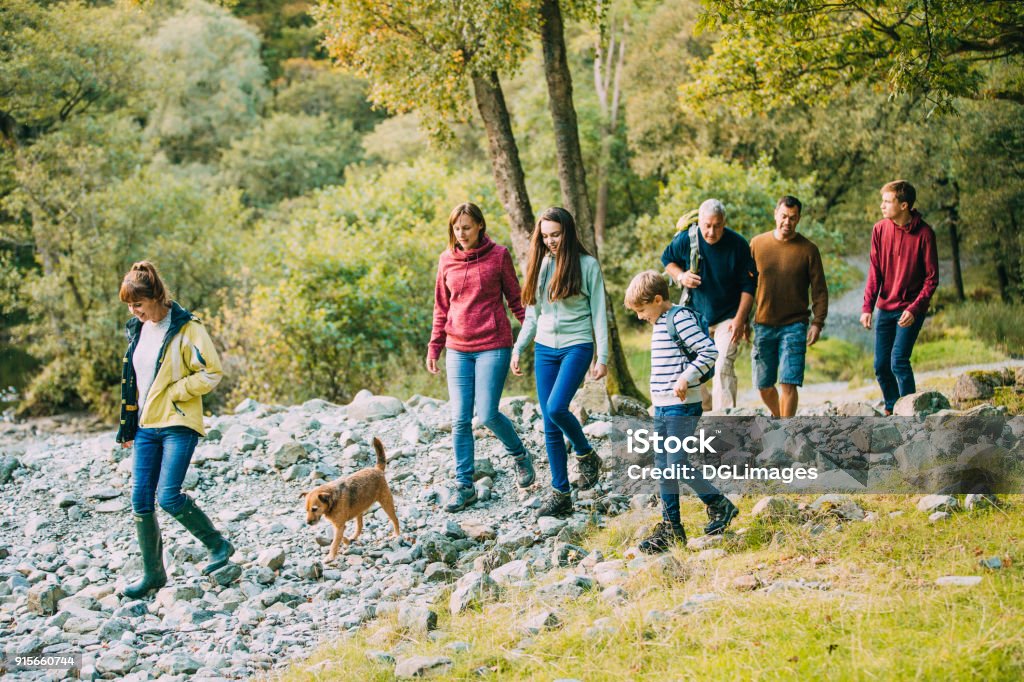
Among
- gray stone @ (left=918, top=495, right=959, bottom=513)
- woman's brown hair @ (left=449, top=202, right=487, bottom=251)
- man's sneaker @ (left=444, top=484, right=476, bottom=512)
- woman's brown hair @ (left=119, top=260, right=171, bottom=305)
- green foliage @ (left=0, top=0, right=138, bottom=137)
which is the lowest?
man's sneaker @ (left=444, top=484, right=476, bottom=512)

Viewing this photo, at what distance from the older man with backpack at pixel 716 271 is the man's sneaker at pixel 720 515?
5.90ft

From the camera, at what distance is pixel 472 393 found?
6312mm

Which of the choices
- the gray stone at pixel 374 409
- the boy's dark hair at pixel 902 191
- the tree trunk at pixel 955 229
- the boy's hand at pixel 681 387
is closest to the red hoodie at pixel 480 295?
the boy's hand at pixel 681 387

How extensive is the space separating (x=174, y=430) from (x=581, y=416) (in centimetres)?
405

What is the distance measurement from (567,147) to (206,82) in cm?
3182

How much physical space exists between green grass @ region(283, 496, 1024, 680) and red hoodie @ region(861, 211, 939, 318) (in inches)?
105

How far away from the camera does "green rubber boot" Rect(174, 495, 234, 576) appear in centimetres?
528

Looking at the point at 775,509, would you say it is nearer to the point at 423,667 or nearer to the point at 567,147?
the point at 423,667

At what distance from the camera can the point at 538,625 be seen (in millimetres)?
4145

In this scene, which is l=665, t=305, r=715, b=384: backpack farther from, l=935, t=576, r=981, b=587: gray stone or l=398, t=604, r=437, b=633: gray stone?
l=398, t=604, r=437, b=633: gray stone

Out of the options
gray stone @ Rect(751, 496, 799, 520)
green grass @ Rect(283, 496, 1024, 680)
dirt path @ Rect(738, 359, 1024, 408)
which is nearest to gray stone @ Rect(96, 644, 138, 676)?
green grass @ Rect(283, 496, 1024, 680)

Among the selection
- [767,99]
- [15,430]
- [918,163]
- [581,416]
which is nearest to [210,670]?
[581,416]

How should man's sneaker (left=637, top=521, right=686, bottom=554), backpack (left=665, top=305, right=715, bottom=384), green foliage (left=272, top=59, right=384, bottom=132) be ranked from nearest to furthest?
backpack (left=665, top=305, right=715, bottom=384)
man's sneaker (left=637, top=521, right=686, bottom=554)
green foliage (left=272, top=59, right=384, bottom=132)

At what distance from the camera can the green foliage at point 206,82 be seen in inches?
1388
